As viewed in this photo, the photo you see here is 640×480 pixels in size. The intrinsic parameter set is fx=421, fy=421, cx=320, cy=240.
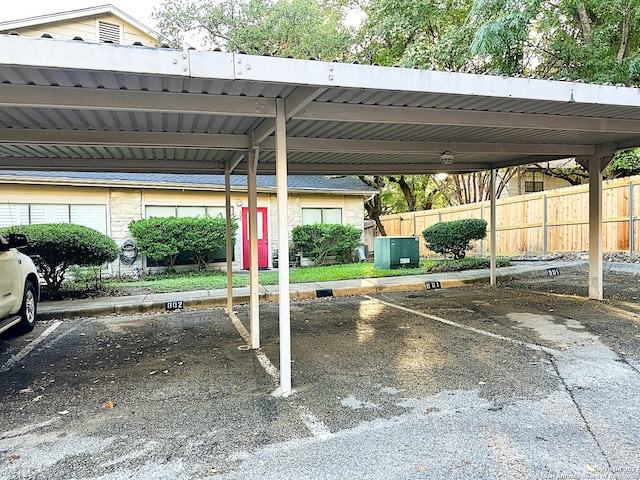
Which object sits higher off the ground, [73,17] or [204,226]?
[73,17]

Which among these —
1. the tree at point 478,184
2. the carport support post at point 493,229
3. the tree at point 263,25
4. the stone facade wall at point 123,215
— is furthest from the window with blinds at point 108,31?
the tree at point 478,184

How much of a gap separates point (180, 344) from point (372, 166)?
4.75 m

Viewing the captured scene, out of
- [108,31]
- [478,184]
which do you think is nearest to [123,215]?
[108,31]

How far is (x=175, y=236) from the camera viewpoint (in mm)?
11719

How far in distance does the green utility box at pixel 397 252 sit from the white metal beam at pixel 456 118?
761 cm

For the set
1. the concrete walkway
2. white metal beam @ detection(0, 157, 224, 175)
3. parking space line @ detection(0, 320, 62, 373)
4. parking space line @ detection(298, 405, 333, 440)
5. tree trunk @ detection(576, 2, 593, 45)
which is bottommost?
parking space line @ detection(0, 320, 62, 373)

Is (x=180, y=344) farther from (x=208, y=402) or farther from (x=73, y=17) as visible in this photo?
(x=73, y=17)

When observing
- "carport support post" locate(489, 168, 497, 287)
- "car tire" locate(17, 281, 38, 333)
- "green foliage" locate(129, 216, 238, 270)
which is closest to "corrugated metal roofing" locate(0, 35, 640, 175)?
"car tire" locate(17, 281, 38, 333)

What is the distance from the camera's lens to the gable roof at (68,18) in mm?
13859

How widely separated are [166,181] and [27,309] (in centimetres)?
681

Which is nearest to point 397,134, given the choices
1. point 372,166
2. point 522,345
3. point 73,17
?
point 372,166

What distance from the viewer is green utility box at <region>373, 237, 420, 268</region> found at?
12555mm

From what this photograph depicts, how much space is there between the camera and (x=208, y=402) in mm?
3588

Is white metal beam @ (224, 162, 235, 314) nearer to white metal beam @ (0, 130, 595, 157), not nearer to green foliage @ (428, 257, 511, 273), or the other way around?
white metal beam @ (0, 130, 595, 157)
